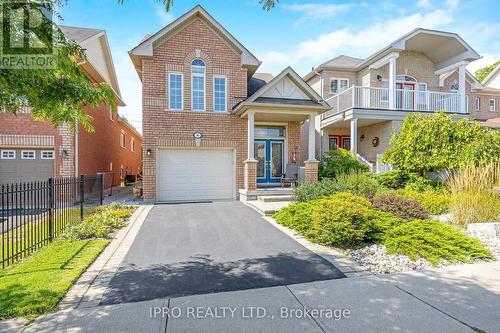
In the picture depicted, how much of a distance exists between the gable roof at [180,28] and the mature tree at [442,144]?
7554 millimetres

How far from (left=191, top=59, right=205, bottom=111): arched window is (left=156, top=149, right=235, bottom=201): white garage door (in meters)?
2.11

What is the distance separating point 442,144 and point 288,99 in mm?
6458

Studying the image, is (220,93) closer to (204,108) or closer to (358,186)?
(204,108)

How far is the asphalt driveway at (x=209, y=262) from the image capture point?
152 inches

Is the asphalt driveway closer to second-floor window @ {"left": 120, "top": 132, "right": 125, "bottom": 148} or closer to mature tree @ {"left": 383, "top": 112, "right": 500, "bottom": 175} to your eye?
mature tree @ {"left": 383, "top": 112, "right": 500, "bottom": 175}

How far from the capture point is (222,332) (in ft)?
9.32

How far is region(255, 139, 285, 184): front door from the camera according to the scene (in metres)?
14.3

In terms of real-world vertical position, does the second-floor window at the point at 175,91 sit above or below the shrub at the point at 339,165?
above

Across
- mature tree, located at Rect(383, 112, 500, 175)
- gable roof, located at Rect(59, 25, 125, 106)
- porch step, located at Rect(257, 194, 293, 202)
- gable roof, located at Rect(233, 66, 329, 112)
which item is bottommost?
porch step, located at Rect(257, 194, 293, 202)

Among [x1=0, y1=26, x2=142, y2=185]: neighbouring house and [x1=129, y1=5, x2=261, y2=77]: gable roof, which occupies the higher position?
[x1=129, y1=5, x2=261, y2=77]: gable roof

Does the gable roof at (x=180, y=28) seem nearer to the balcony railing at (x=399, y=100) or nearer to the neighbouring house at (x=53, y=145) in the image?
the neighbouring house at (x=53, y=145)

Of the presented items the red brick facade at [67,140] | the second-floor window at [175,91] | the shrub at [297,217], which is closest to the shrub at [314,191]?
the shrub at [297,217]

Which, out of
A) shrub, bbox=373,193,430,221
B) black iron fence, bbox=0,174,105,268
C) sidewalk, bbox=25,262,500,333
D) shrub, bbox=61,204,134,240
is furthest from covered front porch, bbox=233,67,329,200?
sidewalk, bbox=25,262,500,333

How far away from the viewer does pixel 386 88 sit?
49.9 ft
